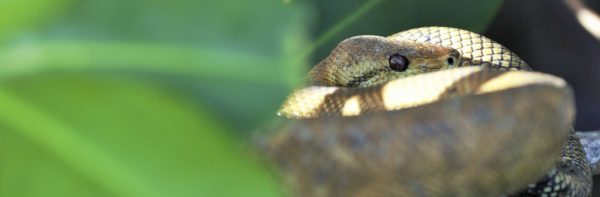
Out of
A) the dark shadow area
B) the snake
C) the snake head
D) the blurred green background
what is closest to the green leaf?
the blurred green background

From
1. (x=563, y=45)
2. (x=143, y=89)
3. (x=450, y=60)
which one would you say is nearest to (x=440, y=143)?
(x=143, y=89)

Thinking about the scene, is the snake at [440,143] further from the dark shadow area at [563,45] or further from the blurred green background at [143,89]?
the dark shadow area at [563,45]

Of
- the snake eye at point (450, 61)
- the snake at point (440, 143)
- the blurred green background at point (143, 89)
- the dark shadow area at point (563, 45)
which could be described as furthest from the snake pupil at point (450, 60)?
the blurred green background at point (143, 89)

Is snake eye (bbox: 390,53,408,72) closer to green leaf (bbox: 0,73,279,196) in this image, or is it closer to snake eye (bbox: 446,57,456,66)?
snake eye (bbox: 446,57,456,66)

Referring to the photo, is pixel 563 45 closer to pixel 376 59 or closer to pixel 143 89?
pixel 376 59

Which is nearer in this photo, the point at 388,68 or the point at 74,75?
the point at 74,75

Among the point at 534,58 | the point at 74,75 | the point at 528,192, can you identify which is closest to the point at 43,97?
the point at 74,75

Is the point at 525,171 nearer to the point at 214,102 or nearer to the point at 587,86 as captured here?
the point at 214,102
